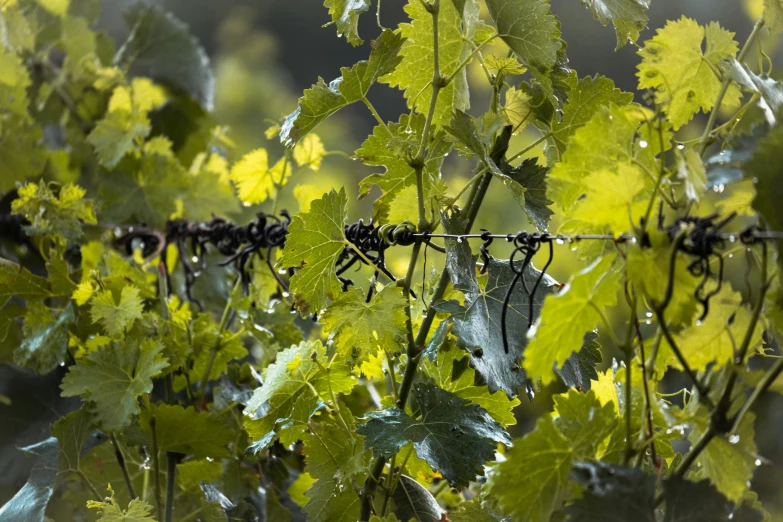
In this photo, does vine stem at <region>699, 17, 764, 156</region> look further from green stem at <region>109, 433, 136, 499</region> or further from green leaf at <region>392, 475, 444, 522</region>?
green stem at <region>109, 433, 136, 499</region>

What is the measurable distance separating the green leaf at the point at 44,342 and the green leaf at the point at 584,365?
478 mm

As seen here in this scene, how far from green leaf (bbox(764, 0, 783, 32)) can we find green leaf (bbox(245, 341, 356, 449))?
0.35 m

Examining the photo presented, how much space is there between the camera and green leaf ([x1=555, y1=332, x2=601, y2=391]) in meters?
0.48

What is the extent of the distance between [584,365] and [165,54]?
0.89 meters

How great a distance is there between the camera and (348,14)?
477mm

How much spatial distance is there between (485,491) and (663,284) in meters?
0.16

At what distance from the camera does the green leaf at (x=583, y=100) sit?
1.63 ft

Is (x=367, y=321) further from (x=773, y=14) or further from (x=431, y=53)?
(x=773, y=14)

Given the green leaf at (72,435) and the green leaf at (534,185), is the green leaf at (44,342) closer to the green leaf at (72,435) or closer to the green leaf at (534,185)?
the green leaf at (72,435)

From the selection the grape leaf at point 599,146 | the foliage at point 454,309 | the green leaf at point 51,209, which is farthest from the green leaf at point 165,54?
the grape leaf at point 599,146

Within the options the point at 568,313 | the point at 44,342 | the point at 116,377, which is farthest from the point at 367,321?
the point at 44,342

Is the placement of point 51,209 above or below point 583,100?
below

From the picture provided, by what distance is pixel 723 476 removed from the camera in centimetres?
36

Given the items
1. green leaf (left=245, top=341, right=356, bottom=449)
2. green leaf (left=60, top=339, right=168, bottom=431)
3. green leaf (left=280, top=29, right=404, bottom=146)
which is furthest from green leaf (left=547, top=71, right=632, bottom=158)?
green leaf (left=60, top=339, right=168, bottom=431)
